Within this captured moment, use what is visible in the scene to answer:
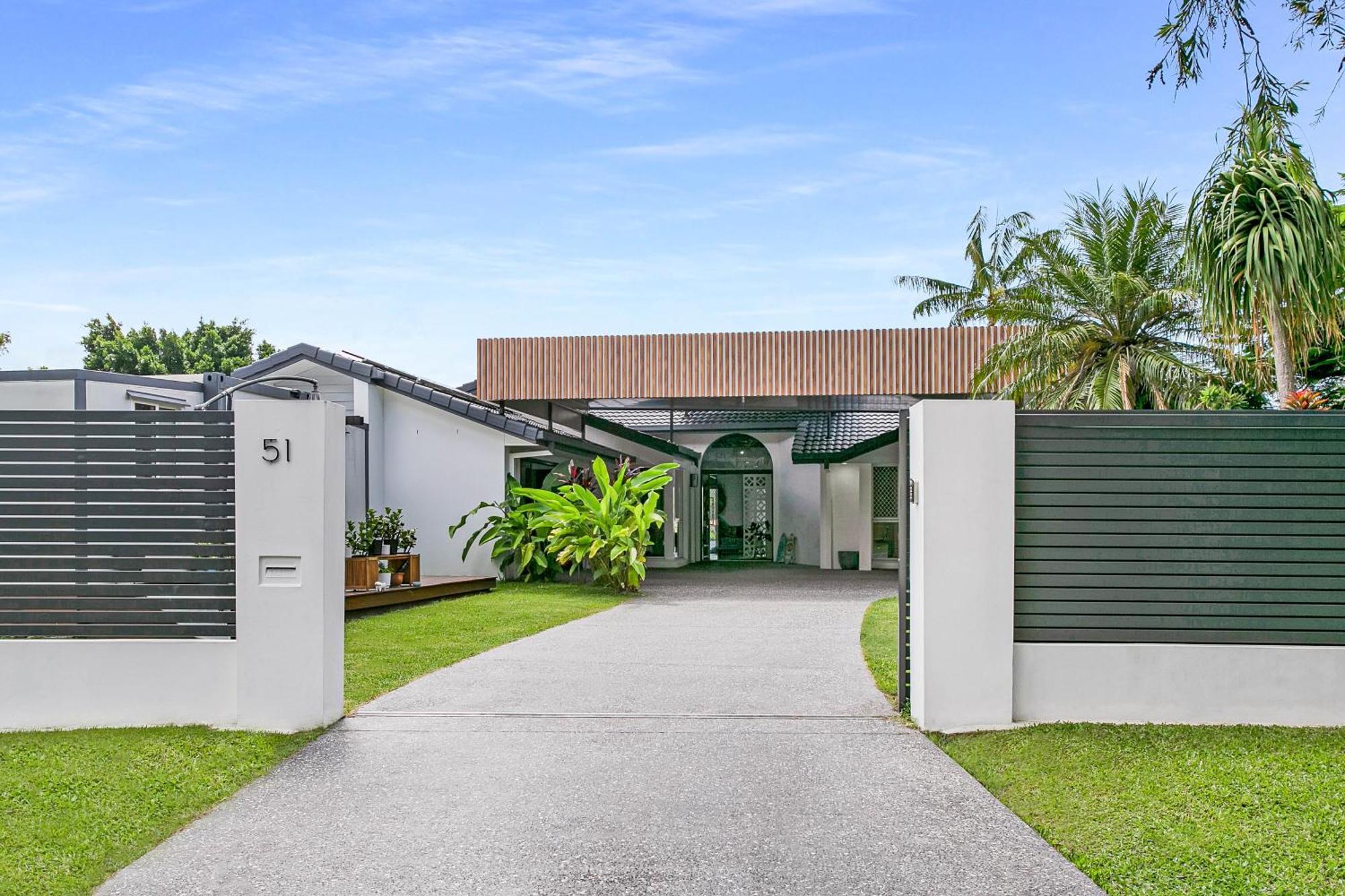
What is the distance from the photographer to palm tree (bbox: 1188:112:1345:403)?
9.21 m

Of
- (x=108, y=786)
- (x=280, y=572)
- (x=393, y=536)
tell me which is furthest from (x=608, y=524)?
(x=108, y=786)

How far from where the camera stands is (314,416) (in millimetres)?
6387

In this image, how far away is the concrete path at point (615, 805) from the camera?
416 centimetres

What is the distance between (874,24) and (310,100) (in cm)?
888

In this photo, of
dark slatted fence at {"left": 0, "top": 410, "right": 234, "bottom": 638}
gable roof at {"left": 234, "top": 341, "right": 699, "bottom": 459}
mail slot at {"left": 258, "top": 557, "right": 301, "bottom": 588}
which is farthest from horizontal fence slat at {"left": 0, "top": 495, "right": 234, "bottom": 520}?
gable roof at {"left": 234, "top": 341, "right": 699, "bottom": 459}

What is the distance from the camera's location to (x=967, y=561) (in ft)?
21.2

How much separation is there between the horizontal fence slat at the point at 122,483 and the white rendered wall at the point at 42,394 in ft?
25.0

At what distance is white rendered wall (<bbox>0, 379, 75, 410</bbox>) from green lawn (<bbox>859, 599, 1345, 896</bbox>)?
1172 centimetres

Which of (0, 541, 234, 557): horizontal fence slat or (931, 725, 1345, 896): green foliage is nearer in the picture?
(931, 725, 1345, 896): green foliage

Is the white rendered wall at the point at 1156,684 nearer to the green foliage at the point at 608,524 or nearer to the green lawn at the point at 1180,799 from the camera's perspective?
the green lawn at the point at 1180,799

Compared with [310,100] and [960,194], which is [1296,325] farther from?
[960,194]

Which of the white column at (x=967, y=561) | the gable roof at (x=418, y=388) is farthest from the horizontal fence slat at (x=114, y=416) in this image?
the gable roof at (x=418, y=388)

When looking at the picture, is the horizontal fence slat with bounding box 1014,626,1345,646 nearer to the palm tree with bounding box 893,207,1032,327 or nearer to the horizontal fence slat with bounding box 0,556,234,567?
the horizontal fence slat with bounding box 0,556,234,567

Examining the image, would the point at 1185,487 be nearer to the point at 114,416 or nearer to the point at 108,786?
the point at 108,786
